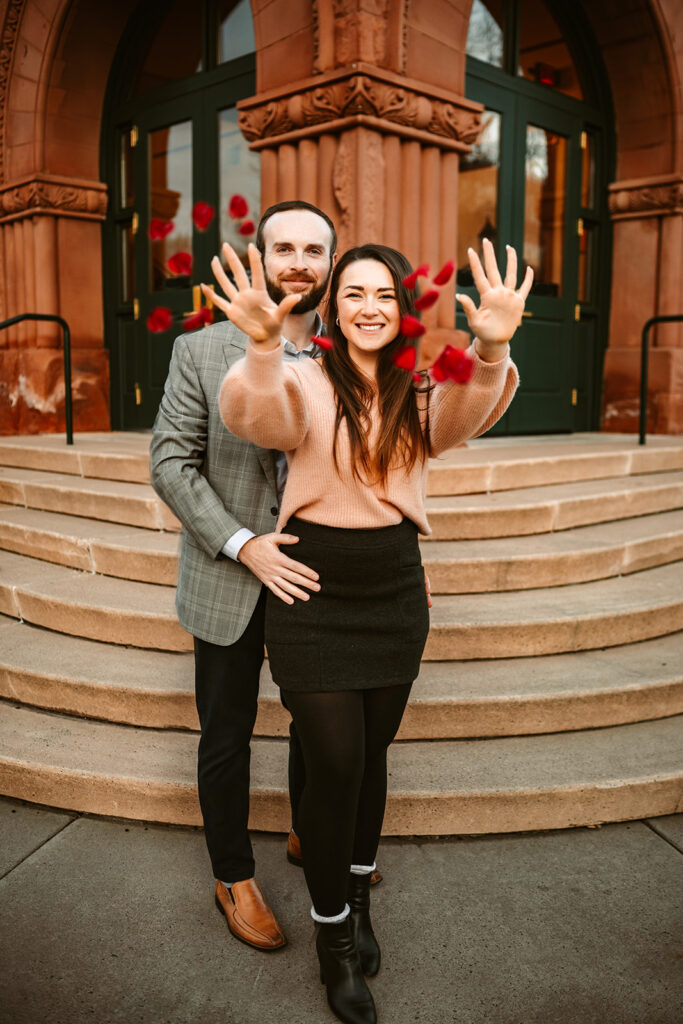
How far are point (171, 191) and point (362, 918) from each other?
21.8ft

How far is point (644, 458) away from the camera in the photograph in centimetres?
564

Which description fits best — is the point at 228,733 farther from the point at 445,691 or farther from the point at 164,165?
the point at 164,165

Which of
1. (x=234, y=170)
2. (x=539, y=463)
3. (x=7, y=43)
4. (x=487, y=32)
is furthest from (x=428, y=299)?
(x=7, y=43)

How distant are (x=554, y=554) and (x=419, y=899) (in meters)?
1.94

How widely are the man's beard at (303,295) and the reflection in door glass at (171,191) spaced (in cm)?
561

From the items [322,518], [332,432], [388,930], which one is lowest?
[388,930]

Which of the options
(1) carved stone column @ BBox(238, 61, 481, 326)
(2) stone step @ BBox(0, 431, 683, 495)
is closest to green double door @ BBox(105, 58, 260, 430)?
(1) carved stone column @ BBox(238, 61, 481, 326)

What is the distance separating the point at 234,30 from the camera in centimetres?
688

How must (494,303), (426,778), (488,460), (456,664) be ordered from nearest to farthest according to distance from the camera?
1. (494,303)
2. (426,778)
3. (456,664)
4. (488,460)

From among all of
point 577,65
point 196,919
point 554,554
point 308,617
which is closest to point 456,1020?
point 196,919

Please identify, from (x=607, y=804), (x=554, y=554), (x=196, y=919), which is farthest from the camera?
(x=554, y=554)

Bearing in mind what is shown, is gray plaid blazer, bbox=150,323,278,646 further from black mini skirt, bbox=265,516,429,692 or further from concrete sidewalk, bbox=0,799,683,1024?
concrete sidewalk, bbox=0,799,683,1024

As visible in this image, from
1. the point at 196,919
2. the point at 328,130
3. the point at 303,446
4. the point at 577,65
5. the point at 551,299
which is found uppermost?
the point at 577,65

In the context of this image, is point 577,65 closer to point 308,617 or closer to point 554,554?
point 554,554
